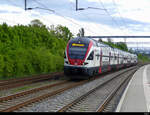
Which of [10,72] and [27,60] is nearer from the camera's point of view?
[10,72]

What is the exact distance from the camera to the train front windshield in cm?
1880

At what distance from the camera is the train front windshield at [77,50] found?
1880 cm

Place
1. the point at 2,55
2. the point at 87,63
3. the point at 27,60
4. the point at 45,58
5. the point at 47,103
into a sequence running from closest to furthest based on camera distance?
the point at 47,103
the point at 87,63
the point at 2,55
the point at 27,60
the point at 45,58

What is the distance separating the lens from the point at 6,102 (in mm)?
10234

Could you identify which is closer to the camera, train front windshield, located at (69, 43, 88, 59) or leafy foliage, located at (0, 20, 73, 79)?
train front windshield, located at (69, 43, 88, 59)

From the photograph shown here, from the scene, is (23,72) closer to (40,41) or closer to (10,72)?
(10,72)

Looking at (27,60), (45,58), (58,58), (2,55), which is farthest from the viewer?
(58,58)

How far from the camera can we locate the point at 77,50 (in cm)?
1900

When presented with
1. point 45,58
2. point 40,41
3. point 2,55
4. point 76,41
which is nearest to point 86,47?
point 76,41

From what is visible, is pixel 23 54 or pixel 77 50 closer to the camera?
pixel 77 50

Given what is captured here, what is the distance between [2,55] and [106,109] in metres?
13.9

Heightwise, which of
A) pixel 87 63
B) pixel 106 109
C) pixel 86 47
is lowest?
pixel 106 109

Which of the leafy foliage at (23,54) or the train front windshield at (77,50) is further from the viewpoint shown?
the leafy foliage at (23,54)

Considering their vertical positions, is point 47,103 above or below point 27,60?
below
